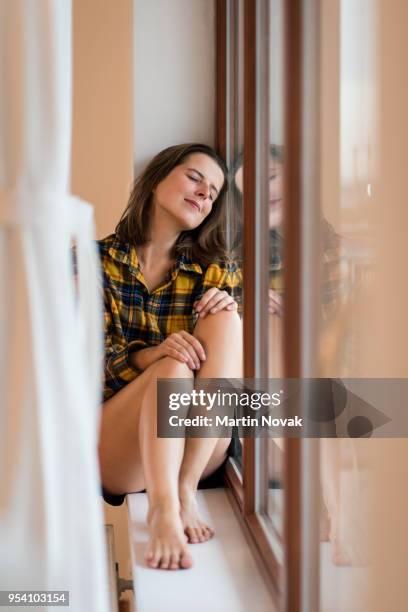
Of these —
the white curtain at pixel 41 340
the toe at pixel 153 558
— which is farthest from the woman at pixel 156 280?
the white curtain at pixel 41 340

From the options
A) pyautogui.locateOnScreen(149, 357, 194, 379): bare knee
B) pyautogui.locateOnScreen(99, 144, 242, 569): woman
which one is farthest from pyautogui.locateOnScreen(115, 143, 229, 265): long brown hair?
pyautogui.locateOnScreen(149, 357, 194, 379): bare knee

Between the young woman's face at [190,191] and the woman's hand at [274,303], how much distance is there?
41cm

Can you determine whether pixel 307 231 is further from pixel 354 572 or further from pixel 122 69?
pixel 122 69

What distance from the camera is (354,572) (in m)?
0.71

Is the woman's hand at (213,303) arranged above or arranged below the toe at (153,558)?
above

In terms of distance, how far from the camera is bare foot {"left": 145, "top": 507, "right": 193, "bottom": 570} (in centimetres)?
119

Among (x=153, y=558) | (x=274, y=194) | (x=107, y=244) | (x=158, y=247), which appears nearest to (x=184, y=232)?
(x=158, y=247)

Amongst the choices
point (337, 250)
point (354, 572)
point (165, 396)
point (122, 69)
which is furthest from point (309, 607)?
point (122, 69)

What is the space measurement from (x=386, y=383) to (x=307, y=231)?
26cm

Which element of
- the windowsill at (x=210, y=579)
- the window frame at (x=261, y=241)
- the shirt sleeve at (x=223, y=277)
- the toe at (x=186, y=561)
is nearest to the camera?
the window frame at (x=261, y=241)

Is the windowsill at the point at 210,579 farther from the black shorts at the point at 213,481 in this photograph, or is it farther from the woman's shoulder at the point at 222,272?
the woman's shoulder at the point at 222,272

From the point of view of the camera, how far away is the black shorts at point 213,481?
1.57 m

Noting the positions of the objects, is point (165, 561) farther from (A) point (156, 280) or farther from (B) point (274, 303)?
(A) point (156, 280)

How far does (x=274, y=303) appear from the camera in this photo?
1.15 meters
